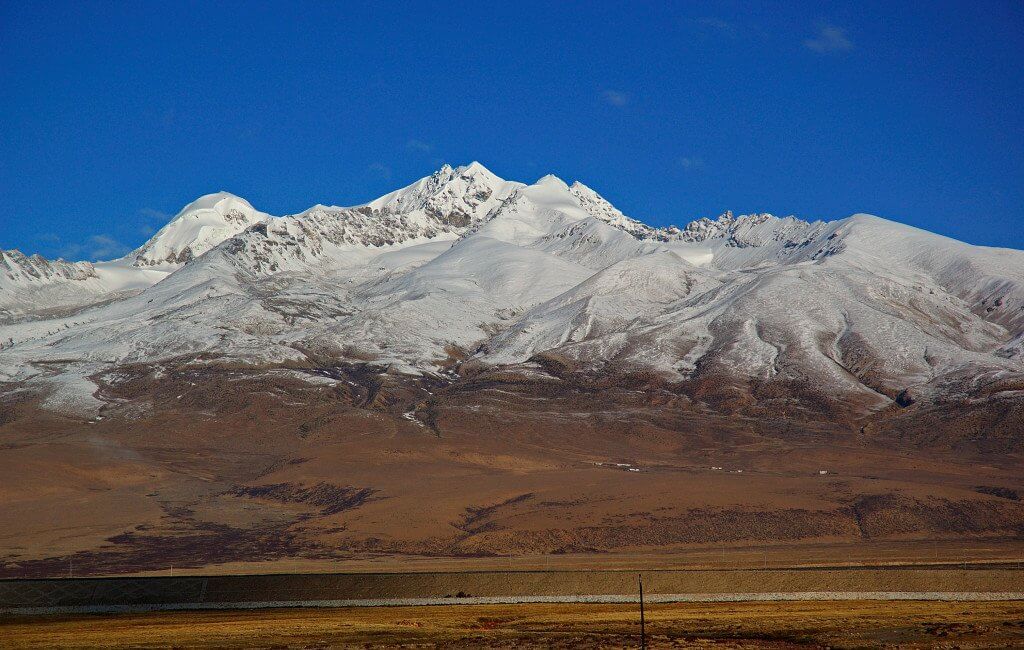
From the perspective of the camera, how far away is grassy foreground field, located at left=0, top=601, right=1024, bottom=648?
41219mm

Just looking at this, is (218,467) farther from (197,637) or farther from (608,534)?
(197,637)

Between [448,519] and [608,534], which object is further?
[448,519]

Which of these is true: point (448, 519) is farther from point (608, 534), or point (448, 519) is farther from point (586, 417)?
point (586, 417)

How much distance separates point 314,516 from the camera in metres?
135

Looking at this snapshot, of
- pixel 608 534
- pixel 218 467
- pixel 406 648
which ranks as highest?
pixel 218 467

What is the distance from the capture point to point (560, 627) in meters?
44.8

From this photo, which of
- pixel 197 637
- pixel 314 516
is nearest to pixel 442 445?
pixel 314 516

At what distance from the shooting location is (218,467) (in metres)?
173

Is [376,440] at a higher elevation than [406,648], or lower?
higher

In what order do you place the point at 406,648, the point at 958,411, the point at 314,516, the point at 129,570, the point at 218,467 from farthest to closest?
the point at 958,411
the point at 218,467
the point at 314,516
the point at 129,570
the point at 406,648

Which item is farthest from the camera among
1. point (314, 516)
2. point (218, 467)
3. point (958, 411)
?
point (958, 411)

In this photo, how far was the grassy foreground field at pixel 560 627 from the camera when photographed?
4122 centimetres

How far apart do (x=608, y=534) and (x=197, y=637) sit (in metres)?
75.1

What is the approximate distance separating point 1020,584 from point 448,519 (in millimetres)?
75312
